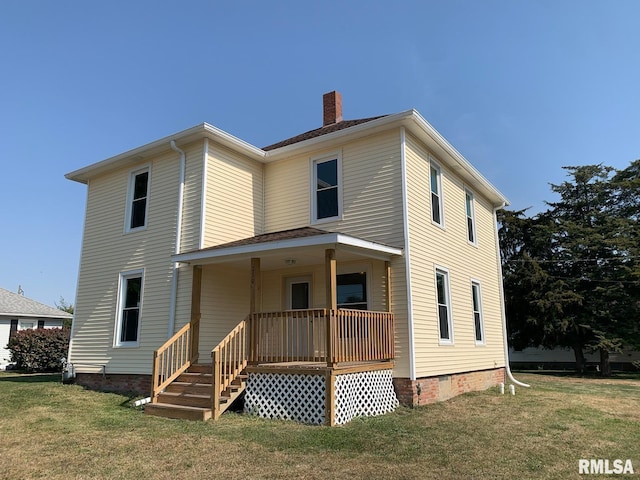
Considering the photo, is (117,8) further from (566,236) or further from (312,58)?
(566,236)

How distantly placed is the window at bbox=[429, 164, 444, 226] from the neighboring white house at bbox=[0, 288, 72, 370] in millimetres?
20259

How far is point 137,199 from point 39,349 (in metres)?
11.4

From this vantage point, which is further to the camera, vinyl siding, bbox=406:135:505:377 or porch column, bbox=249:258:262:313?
vinyl siding, bbox=406:135:505:377

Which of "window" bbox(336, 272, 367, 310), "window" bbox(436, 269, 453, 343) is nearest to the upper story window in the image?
"window" bbox(336, 272, 367, 310)

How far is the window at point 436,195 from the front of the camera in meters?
11.9

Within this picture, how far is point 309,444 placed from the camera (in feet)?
21.2

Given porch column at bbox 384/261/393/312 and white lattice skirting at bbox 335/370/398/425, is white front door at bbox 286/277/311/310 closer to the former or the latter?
porch column at bbox 384/261/393/312

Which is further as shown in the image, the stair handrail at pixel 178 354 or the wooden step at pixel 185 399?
the stair handrail at pixel 178 354

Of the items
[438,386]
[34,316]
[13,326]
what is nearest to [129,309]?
[438,386]

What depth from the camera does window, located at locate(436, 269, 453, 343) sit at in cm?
1128

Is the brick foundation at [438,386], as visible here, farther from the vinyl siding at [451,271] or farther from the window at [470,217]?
the window at [470,217]

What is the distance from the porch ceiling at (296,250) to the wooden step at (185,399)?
2755mm
